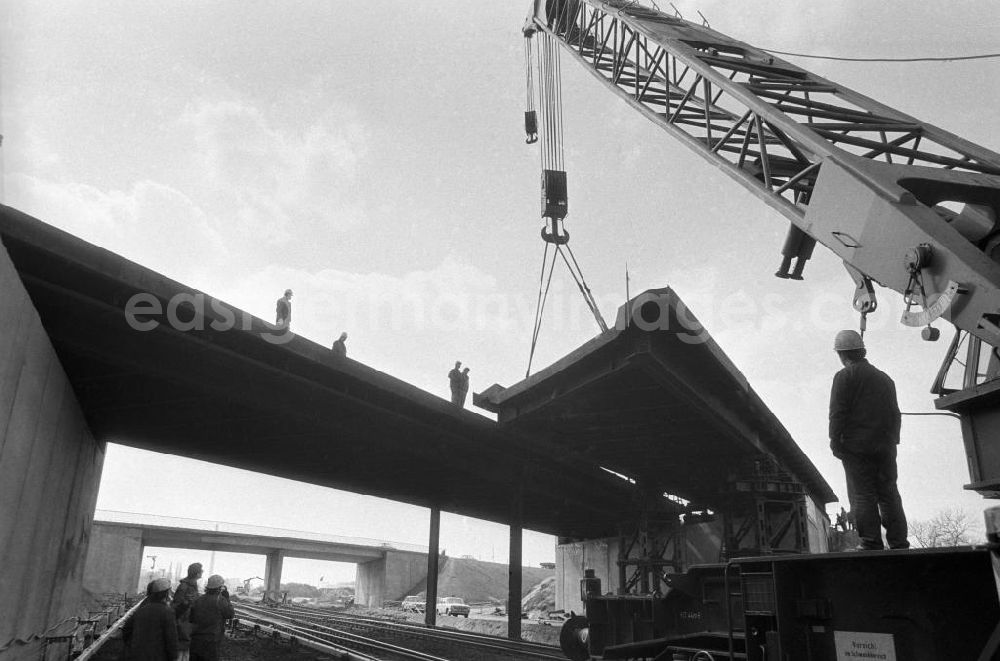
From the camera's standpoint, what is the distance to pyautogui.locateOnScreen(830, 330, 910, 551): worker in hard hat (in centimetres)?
565

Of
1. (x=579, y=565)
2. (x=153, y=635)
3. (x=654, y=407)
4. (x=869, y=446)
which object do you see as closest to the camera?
(x=869, y=446)

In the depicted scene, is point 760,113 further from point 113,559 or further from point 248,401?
point 113,559

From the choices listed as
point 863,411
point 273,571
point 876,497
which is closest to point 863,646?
point 876,497

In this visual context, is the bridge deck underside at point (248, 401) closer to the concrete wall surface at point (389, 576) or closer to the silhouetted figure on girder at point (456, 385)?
the silhouetted figure on girder at point (456, 385)

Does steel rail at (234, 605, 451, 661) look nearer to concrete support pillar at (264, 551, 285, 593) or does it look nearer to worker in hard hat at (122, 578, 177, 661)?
worker in hard hat at (122, 578, 177, 661)

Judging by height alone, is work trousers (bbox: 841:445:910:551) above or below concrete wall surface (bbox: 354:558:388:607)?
above

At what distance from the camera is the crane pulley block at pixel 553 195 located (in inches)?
765

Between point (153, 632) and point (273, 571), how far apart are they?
64.8 m

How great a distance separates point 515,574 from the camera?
22.5 m

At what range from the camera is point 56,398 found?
37.6 feet

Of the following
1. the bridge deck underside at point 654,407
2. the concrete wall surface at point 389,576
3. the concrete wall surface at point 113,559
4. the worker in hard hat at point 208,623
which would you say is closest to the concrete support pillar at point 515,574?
the bridge deck underside at point 654,407

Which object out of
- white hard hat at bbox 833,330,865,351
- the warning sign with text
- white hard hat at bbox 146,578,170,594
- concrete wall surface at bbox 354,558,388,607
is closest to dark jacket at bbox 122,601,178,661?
white hard hat at bbox 146,578,170,594

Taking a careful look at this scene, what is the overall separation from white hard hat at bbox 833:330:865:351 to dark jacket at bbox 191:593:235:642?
762 cm

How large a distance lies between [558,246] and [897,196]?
1326 centimetres
